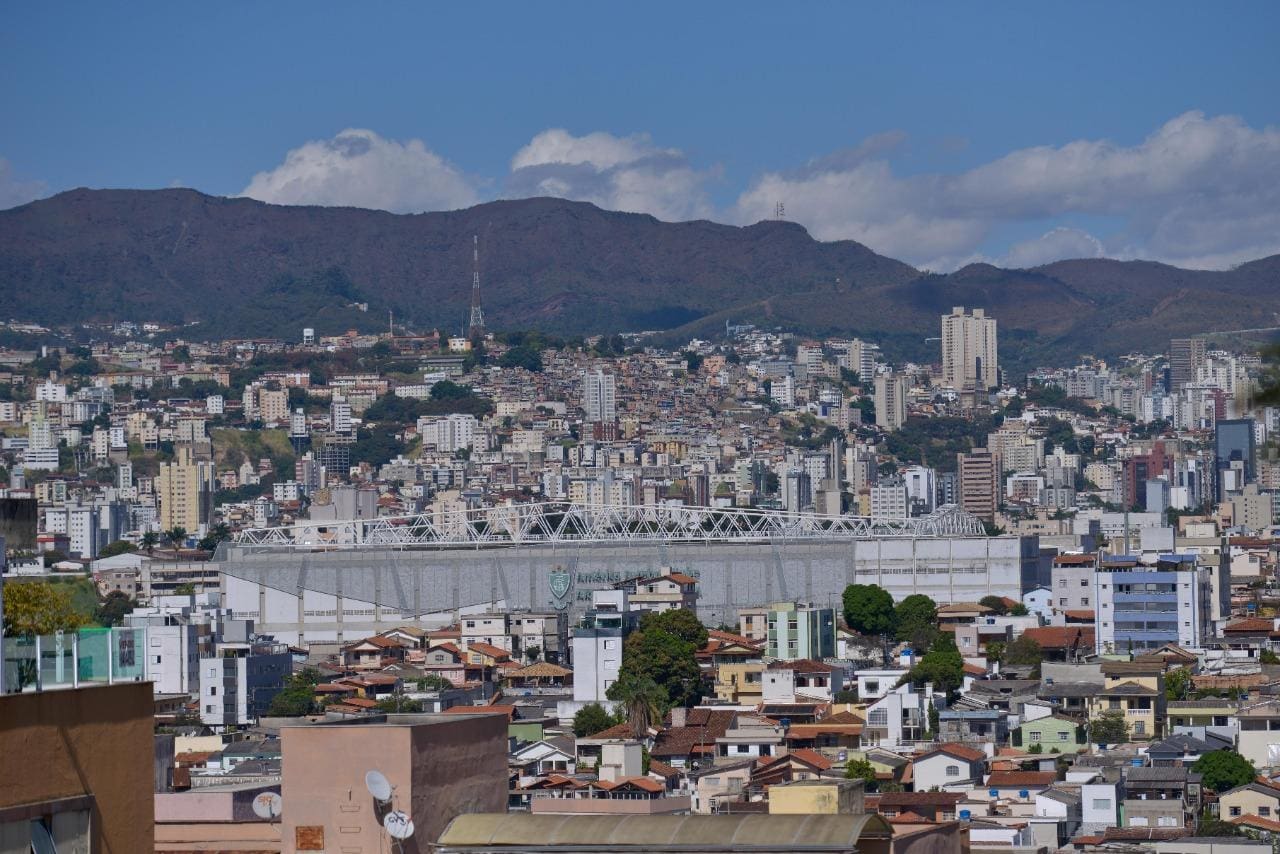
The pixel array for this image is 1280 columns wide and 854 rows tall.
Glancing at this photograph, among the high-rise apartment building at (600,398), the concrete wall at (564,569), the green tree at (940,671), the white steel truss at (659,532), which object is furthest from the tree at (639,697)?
the high-rise apartment building at (600,398)

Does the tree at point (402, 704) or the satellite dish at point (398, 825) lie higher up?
the satellite dish at point (398, 825)

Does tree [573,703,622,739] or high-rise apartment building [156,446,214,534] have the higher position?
high-rise apartment building [156,446,214,534]

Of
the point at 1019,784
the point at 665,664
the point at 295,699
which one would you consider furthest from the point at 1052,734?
the point at 295,699

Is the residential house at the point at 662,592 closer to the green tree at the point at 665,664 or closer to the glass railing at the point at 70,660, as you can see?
the green tree at the point at 665,664

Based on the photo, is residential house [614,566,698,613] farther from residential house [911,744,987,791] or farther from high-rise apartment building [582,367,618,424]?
high-rise apartment building [582,367,618,424]

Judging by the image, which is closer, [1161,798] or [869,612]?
[1161,798]

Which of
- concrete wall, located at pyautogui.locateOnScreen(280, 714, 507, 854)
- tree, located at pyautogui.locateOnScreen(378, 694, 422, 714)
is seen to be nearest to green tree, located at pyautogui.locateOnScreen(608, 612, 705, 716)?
tree, located at pyautogui.locateOnScreen(378, 694, 422, 714)

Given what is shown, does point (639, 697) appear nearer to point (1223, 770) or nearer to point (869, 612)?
point (1223, 770)
